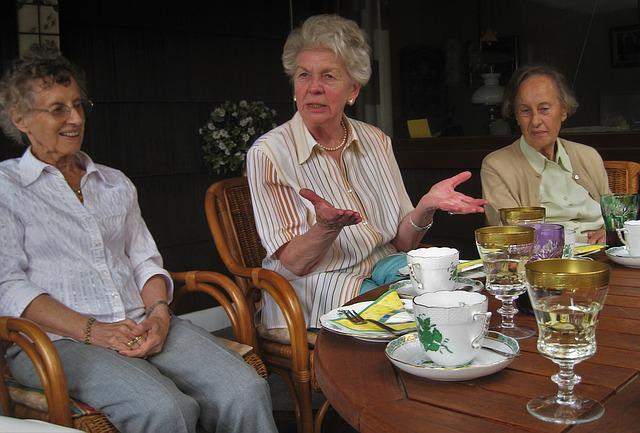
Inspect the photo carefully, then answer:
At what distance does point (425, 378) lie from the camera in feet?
3.82

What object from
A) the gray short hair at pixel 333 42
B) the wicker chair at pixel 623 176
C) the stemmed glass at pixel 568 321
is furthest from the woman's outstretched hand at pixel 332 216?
the wicker chair at pixel 623 176

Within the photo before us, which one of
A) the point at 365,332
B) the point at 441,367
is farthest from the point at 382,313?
the point at 441,367

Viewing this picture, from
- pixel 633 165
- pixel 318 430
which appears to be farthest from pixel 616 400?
pixel 633 165

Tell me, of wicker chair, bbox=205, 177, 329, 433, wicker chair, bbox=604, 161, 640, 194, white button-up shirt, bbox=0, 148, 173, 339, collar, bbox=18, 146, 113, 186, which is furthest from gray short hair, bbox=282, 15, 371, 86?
wicker chair, bbox=604, 161, 640, 194

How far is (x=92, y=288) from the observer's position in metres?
2.03

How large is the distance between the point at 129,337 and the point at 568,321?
1256mm

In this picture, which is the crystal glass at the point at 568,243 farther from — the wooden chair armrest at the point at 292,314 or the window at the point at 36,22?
the window at the point at 36,22

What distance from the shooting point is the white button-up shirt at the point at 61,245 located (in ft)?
6.39

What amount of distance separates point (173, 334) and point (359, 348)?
2.87 feet

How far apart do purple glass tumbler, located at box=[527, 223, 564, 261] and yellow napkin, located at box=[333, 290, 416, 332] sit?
0.29 meters

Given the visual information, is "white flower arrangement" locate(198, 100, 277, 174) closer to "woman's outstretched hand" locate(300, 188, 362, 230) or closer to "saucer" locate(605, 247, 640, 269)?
"woman's outstretched hand" locate(300, 188, 362, 230)

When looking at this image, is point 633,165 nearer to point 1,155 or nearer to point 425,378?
point 425,378

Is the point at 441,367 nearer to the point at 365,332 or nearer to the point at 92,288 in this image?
the point at 365,332

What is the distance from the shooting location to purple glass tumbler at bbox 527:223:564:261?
1.51 m
